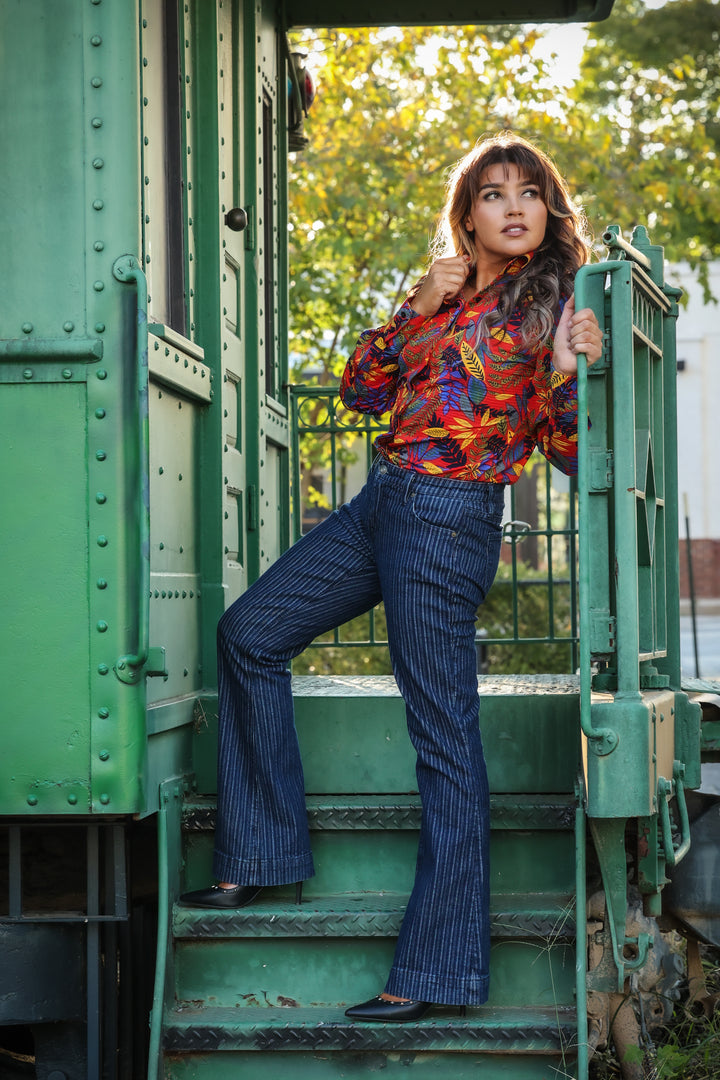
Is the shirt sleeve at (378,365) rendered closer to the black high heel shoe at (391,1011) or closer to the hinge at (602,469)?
the hinge at (602,469)

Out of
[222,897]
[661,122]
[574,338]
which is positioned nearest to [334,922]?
[222,897]

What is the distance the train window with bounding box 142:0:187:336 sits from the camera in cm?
347

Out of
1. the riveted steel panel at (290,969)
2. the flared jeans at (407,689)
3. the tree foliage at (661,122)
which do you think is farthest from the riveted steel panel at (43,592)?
the tree foliage at (661,122)

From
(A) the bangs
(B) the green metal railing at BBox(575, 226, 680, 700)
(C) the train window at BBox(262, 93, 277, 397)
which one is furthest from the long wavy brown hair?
(C) the train window at BBox(262, 93, 277, 397)

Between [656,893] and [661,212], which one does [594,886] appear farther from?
[661,212]

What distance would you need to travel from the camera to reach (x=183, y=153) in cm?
384

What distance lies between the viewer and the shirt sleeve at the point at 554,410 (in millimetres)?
3172

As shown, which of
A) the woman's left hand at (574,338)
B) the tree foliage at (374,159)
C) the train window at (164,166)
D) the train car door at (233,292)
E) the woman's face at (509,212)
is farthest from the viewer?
the tree foliage at (374,159)

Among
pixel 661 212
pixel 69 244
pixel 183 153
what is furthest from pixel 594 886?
pixel 661 212

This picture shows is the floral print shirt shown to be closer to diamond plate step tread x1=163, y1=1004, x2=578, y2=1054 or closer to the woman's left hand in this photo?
the woman's left hand

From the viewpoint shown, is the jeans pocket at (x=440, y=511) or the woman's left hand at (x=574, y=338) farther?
the jeans pocket at (x=440, y=511)

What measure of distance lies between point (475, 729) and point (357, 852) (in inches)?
24.3

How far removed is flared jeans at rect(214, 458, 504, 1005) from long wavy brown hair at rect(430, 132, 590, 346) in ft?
1.45

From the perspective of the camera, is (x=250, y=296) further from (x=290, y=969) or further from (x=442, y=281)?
(x=290, y=969)
